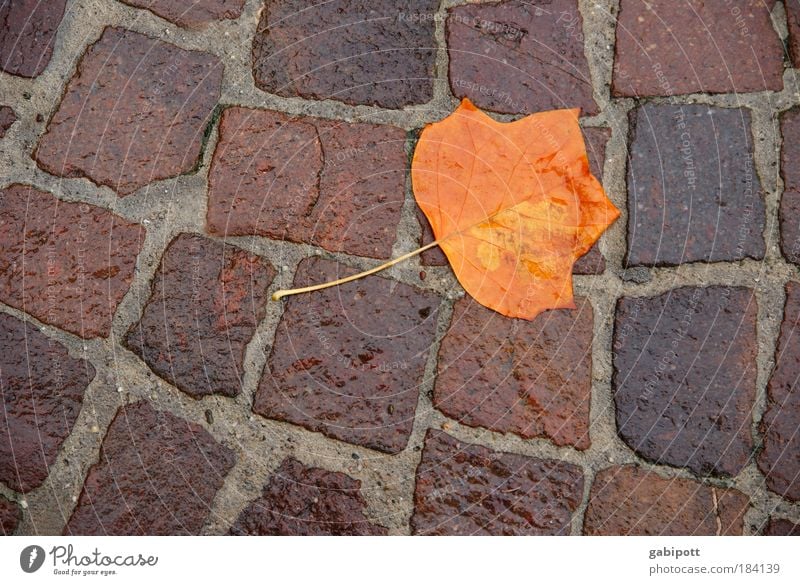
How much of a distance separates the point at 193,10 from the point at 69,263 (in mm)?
514

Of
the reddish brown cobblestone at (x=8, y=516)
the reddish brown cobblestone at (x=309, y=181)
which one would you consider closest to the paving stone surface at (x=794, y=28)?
the reddish brown cobblestone at (x=309, y=181)

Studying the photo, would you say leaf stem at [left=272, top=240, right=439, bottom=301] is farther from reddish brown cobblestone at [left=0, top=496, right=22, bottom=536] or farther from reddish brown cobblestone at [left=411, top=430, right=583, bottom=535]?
reddish brown cobblestone at [left=0, top=496, right=22, bottom=536]

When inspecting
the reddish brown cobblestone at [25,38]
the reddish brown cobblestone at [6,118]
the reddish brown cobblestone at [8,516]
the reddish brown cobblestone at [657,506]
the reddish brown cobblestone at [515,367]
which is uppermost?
the reddish brown cobblestone at [25,38]

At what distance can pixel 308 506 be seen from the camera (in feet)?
4.56

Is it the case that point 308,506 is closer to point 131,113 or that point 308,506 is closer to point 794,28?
point 131,113

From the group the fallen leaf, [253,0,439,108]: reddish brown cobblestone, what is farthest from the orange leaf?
[253,0,439,108]: reddish brown cobblestone

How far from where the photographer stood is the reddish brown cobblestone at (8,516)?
1.38 m

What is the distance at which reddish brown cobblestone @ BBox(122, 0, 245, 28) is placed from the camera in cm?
144

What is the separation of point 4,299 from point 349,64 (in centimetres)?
75

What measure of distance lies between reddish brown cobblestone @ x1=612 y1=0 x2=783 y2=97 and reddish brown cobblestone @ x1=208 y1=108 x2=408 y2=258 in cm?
44

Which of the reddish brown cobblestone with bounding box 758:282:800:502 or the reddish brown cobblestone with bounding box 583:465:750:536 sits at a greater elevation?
the reddish brown cobblestone with bounding box 758:282:800:502

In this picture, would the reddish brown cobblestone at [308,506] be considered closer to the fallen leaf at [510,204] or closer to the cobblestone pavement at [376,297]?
the cobblestone pavement at [376,297]

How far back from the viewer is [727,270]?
4.61 feet
